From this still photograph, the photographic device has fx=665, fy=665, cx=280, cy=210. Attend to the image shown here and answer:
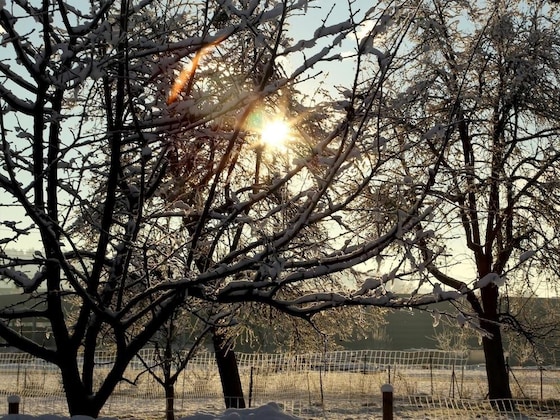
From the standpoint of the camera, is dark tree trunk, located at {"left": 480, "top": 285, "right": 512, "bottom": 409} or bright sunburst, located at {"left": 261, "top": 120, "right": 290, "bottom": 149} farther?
dark tree trunk, located at {"left": 480, "top": 285, "right": 512, "bottom": 409}

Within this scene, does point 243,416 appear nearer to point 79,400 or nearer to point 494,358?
point 79,400

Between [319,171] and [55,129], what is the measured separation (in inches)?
91.3

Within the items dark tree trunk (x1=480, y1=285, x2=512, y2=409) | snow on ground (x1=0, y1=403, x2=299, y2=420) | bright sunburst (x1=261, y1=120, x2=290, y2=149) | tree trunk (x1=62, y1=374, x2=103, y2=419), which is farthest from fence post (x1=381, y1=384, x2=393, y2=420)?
dark tree trunk (x1=480, y1=285, x2=512, y2=409)

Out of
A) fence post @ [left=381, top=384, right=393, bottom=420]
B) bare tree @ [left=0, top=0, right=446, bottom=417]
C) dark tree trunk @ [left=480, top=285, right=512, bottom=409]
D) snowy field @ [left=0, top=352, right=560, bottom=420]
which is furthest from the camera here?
dark tree trunk @ [left=480, top=285, right=512, bottom=409]

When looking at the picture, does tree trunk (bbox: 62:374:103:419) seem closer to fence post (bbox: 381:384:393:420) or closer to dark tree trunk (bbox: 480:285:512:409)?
fence post (bbox: 381:384:393:420)

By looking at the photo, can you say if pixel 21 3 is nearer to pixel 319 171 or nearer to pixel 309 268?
pixel 309 268

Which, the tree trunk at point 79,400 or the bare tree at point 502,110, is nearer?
the tree trunk at point 79,400

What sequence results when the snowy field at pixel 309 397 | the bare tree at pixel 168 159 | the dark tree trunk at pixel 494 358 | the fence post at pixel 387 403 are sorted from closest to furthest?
1. the bare tree at pixel 168 159
2. the fence post at pixel 387 403
3. the snowy field at pixel 309 397
4. the dark tree trunk at pixel 494 358

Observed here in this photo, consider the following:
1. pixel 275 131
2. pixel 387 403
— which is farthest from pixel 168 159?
pixel 387 403

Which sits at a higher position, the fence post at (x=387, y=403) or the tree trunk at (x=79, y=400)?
the tree trunk at (x=79, y=400)

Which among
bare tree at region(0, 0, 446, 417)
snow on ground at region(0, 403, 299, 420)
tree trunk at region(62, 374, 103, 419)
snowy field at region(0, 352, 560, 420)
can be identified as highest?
bare tree at region(0, 0, 446, 417)

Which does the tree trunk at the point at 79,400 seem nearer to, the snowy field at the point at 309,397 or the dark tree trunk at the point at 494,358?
the snowy field at the point at 309,397

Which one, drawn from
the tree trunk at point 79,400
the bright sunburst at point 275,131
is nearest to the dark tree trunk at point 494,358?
the bright sunburst at point 275,131

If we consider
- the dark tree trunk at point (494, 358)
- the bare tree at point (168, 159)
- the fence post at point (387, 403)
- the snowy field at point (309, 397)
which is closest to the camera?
the bare tree at point (168, 159)
